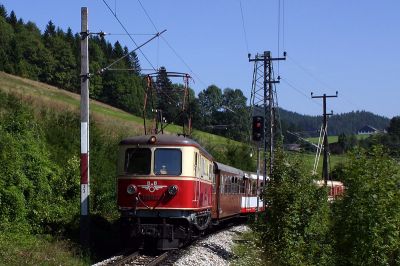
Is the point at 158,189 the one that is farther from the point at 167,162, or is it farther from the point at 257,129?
the point at 257,129

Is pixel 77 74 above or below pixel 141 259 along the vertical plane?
above

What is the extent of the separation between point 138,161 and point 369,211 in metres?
6.76

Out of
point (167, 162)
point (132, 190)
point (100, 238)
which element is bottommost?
point (100, 238)

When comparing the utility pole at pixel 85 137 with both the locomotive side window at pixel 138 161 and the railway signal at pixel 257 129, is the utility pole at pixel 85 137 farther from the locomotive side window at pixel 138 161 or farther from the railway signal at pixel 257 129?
the railway signal at pixel 257 129

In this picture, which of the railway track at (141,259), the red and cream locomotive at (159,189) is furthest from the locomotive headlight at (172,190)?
the railway track at (141,259)

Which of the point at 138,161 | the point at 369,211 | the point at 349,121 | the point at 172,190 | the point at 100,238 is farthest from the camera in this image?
the point at 349,121

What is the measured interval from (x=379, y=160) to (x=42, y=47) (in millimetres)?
91973

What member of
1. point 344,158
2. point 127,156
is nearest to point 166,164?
point 127,156

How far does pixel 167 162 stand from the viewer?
17.0 meters

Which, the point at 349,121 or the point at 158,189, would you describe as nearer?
the point at 158,189

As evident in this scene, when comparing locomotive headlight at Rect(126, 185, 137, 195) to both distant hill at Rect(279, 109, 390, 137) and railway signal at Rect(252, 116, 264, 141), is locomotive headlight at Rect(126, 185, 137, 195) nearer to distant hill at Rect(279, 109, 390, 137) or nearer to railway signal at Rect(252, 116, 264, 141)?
railway signal at Rect(252, 116, 264, 141)

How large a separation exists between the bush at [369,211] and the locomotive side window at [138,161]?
6031mm

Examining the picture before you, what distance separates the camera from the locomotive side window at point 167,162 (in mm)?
16891

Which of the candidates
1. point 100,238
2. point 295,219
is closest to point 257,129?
point 295,219
